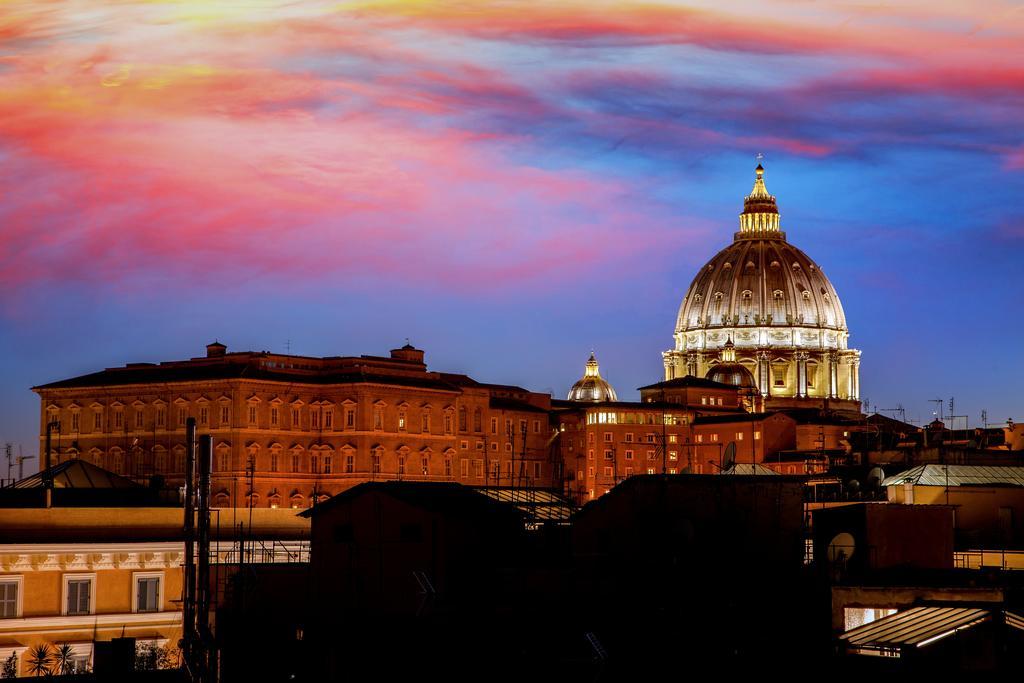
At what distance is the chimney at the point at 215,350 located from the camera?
13348 centimetres

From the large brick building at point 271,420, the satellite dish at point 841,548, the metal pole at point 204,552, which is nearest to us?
the metal pole at point 204,552

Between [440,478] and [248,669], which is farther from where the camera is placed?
[440,478]

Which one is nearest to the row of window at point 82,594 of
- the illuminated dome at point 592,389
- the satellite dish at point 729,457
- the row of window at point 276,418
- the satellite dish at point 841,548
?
the satellite dish at point 841,548

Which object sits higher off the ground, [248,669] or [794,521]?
[794,521]

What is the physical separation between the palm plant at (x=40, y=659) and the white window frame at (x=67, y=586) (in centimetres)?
138

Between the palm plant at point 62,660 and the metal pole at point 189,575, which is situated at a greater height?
the metal pole at point 189,575

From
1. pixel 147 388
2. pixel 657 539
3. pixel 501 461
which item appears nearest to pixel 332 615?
pixel 657 539

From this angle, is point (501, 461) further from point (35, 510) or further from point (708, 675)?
point (708, 675)

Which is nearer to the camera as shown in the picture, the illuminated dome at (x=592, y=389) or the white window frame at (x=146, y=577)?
the white window frame at (x=146, y=577)

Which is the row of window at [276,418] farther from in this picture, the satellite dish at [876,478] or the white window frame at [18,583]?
the white window frame at [18,583]

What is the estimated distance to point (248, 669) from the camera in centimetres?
4738

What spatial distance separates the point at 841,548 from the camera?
164 feet

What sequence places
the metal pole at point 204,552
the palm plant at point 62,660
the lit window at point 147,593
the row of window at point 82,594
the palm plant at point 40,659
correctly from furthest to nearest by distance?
the lit window at point 147,593, the row of window at point 82,594, the palm plant at point 62,660, the palm plant at point 40,659, the metal pole at point 204,552

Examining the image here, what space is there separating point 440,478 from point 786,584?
83.9 m
